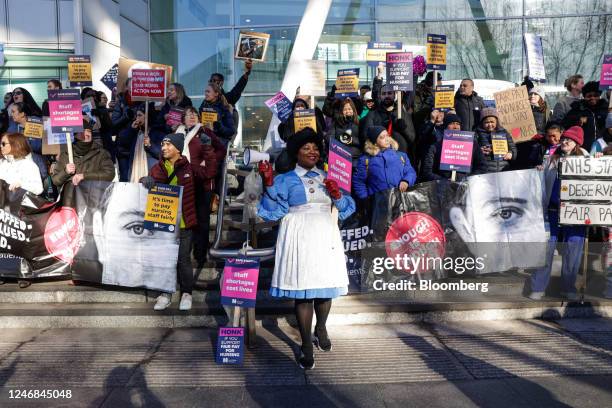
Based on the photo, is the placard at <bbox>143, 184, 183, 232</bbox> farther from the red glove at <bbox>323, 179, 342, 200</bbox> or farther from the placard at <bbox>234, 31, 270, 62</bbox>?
the placard at <bbox>234, 31, 270, 62</bbox>

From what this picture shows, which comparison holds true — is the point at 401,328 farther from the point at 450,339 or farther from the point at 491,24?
the point at 491,24

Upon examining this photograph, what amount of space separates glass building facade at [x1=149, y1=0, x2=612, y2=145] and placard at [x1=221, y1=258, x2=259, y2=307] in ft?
36.9

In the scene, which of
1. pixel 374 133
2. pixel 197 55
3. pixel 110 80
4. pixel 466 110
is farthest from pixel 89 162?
pixel 197 55

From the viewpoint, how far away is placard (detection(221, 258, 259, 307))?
543 centimetres

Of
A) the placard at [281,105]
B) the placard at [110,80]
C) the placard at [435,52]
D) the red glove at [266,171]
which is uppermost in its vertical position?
the placard at [435,52]

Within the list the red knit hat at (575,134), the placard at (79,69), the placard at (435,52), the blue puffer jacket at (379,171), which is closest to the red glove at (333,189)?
the blue puffer jacket at (379,171)

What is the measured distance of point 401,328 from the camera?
6.40m

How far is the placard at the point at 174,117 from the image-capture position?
312 inches

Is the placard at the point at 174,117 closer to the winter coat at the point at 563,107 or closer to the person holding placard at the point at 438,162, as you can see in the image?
the person holding placard at the point at 438,162

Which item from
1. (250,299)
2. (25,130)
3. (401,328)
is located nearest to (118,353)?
(250,299)

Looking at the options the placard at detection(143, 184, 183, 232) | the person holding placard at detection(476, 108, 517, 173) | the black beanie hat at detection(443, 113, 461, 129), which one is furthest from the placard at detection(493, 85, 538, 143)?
the placard at detection(143, 184, 183, 232)

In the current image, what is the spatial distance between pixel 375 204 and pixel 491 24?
1165 centimetres

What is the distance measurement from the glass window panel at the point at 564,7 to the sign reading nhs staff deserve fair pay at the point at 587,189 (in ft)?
36.7

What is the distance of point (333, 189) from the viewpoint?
5301 millimetres
